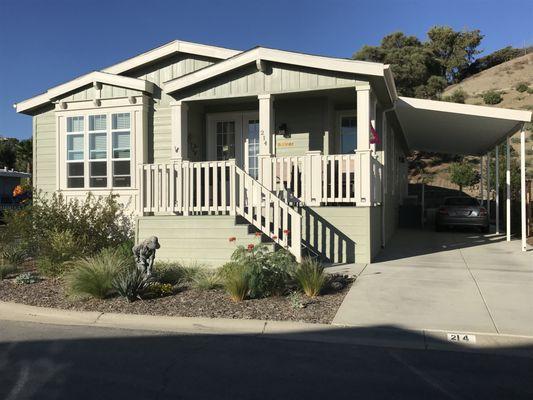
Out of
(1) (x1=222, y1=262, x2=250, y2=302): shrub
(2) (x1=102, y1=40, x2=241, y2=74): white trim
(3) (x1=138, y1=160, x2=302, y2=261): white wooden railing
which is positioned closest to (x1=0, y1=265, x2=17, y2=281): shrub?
(3) (x1=138, y1=160, x2=302, y2=261): white wooden railing

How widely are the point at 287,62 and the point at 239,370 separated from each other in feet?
23.0

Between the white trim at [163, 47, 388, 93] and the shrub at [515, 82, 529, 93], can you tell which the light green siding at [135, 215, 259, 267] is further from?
the shrub at [515, 82, 529, 93]

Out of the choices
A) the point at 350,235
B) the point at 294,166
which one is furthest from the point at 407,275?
the point at 294,166

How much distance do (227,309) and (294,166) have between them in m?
4.20

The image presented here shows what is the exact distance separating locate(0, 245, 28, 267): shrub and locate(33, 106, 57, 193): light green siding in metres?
2.71

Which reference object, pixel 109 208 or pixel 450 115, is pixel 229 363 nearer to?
pixel 109 208

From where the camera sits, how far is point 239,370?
420 centimetres

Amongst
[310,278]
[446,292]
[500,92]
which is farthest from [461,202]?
[500,92]

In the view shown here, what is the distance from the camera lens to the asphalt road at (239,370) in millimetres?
3736

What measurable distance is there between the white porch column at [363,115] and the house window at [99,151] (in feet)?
18.6

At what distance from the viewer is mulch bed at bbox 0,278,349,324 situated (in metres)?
5.86

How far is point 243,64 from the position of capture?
997 centimetres

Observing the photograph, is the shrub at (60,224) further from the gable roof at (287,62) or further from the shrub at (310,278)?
the shrub at (310,278)

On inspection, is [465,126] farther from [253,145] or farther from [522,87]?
[522,87]
